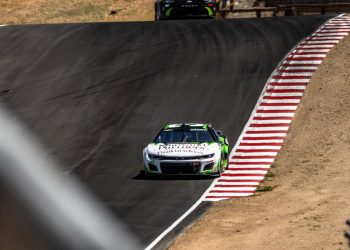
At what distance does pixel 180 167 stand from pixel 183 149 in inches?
18.3

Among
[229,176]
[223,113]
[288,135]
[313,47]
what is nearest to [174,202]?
[229,176]

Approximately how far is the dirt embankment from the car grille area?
5.65 feet

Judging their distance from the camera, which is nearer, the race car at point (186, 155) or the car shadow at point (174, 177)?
the race car at point (186, 155)

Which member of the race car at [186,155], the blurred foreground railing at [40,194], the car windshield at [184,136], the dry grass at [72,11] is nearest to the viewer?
the blurred foreground railing at [40,194]

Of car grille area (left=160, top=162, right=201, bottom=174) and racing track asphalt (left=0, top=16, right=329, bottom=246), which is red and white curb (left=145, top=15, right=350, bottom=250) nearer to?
racing track asphalt (left=0, top=16, right=329, bottom=246)

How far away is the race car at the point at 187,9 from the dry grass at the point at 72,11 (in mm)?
12639

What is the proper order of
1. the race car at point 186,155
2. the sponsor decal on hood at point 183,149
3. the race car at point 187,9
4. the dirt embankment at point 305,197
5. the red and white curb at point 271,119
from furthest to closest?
the race car at point 187,9 → the sponsor decal on hood at point 183,149 → the race car at point 186,155 → the red and white curb at point 271,119 → the dirt embankment at point 305,197

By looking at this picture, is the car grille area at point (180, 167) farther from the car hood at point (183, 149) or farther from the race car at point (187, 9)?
the race car at point (187, 9)

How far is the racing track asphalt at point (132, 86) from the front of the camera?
19.3 meters

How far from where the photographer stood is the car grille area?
19.0 meters

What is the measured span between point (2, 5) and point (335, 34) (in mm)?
30202

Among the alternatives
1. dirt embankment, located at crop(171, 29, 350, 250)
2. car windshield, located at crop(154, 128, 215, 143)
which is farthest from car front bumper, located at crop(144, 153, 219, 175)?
dirt embankment, located at crop(171, 29, 350, 250)

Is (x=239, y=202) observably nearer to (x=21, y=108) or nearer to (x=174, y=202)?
(x=174, y=202)

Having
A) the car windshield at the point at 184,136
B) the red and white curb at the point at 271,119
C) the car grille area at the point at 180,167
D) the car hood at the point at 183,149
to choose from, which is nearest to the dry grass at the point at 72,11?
the red and white curb at the point at 271,119
